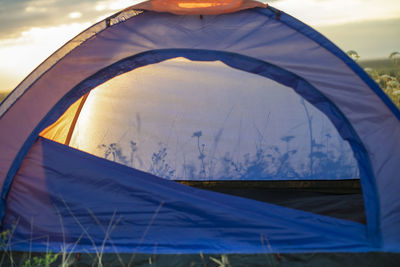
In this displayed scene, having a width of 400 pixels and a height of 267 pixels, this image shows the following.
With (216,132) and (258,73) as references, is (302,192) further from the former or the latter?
(258,73)

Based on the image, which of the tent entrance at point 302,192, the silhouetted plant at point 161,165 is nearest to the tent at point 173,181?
the tent entrance at point 302,192

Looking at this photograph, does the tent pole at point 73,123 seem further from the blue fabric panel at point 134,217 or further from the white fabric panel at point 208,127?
the blue fabric panel at point 134,217

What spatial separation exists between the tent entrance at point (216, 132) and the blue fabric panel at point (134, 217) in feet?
3.37

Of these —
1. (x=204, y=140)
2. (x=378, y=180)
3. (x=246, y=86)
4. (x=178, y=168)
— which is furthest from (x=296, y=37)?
(x=178, y=168)

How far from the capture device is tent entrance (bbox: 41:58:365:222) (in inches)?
134

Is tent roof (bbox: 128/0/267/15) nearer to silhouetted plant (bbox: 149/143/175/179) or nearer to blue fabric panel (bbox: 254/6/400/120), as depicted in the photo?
blue fabric panel (bbox: 254/6/400/120)

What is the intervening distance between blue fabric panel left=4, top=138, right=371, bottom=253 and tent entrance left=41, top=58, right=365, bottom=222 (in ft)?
3.37

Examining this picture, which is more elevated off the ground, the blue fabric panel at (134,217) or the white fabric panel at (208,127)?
the white fabric panel at (208,127)

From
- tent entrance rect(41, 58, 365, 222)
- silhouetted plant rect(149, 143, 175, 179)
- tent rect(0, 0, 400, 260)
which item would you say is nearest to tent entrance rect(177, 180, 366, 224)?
tent entrance rect(41, 58, 365, 222)

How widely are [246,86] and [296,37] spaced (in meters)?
1.10

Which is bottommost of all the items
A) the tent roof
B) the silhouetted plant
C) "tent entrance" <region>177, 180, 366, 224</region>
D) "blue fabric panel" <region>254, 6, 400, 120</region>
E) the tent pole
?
"tent entrance" <region>177, 180, 366, 224</region>

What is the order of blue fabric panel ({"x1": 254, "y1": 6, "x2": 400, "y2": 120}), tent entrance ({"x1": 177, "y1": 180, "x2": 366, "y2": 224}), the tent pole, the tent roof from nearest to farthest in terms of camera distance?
blue fabric panel ({"x1": 254, "y1": 6, "x2": 400, "y2": 120}) → the tent roof → tent entrance ({"x1": 177, "y1": 180, "x2": 366, "y2": 224}) → the tent pole

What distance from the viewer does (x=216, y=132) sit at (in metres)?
3.48

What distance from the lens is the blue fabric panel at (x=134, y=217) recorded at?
2.26m
